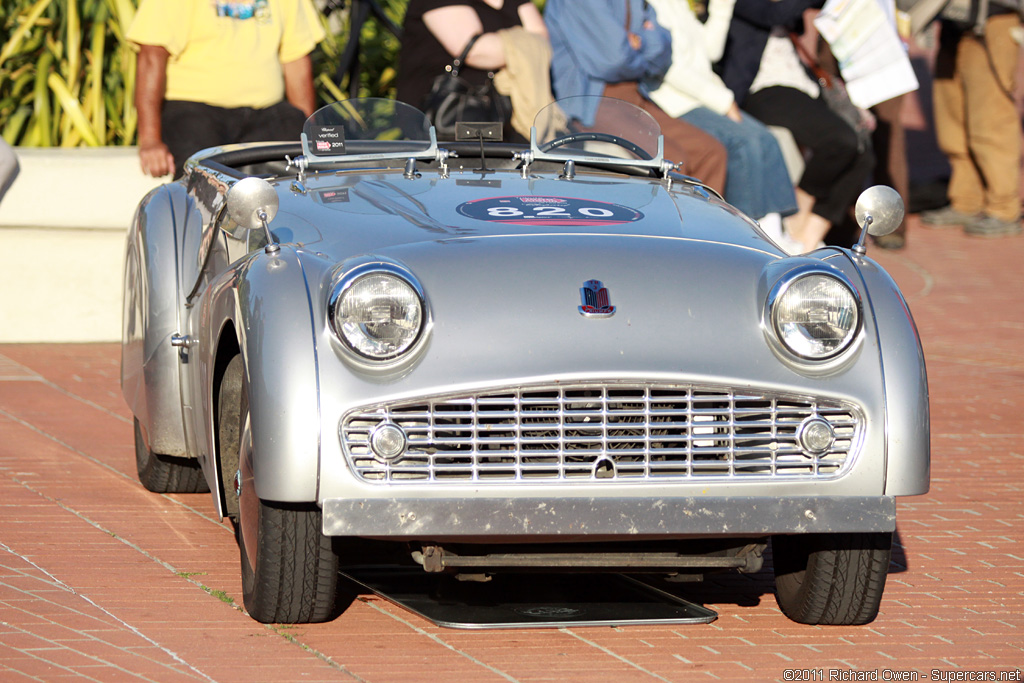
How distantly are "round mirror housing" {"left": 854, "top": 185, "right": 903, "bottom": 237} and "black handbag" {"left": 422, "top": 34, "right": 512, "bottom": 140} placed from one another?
3366mm

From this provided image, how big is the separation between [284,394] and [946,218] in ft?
31.3

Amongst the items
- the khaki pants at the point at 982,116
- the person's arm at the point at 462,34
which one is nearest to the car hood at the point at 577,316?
the person's arm at the point at 462,34

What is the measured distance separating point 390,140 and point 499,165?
0.38 meters

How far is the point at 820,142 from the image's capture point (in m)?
8.80

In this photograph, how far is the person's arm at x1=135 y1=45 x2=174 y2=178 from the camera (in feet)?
23.0

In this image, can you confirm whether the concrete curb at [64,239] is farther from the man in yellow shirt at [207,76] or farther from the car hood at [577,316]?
the car hood at [577,316]

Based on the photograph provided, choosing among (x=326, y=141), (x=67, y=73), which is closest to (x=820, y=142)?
(x=67, y=73)

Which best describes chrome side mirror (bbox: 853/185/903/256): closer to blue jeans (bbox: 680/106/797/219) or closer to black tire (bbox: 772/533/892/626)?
black tire (bbox: 772/533/892/626)

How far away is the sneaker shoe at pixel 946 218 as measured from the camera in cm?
1168

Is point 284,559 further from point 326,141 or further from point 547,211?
point 326,141

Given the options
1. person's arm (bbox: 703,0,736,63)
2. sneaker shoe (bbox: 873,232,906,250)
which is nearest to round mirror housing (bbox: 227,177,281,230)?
person's arm (bbox: 703,0,736,63)

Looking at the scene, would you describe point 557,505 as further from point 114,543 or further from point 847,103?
point 847,103

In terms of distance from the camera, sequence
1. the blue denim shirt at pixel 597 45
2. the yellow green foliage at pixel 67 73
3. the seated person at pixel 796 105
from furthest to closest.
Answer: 1. the seated person at pixel 796 105
2. the yellow green foliage at pixel 67 73
3. the blue denim shirt at pixel 597 45

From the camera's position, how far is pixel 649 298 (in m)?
3.36
